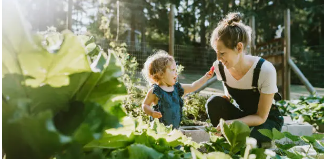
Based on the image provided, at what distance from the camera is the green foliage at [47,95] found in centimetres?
30

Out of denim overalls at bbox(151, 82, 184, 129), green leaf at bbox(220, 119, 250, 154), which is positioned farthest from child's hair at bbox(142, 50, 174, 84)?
green leaf at bbox(220, 119, 250, 154)

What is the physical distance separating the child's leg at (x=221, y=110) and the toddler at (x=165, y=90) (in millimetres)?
442

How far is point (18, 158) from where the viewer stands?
0.34 metres

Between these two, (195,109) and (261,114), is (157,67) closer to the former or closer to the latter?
(195,109)

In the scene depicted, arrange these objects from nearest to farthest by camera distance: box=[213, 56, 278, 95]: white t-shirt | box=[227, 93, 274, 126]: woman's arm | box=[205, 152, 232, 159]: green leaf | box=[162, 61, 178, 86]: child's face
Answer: box=[205, 152, 232, 159]: green leaf → box=[227, 93, 274, 126]: woman's arm → box=[213, 56, 278, 95]: white t-shirt → box=[162, 61, 178, 86]: child's face

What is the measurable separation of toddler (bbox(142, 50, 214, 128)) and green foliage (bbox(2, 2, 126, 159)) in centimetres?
255

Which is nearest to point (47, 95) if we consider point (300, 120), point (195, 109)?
point (195, 109)

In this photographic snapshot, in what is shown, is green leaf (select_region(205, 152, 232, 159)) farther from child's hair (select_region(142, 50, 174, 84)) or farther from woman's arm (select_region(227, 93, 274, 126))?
child's hair (select_region(142, 50, 174, 84))

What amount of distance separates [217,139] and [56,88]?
41 centimetres

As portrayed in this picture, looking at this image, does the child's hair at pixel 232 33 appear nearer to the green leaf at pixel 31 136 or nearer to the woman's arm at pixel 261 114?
the woman's arm at pixel 261 114

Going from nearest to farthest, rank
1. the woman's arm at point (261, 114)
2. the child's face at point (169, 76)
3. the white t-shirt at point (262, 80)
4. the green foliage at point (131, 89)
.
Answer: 1. the woman's arm at point (261, 114)
2. the white t-shirt at point (262, 80)
3. the child's face at point (169, 76)
4. the green foliage at point (131, 89)

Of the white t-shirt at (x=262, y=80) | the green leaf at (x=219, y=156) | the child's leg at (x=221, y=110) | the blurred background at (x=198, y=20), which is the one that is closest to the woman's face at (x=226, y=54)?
the white t-shirt at (x=262, y=80)

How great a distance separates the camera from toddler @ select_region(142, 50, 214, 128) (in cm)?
304

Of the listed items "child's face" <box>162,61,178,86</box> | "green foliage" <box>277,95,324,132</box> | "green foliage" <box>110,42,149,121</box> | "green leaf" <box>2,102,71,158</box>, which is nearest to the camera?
"green leaf" <box>2,102,71,158</box>
